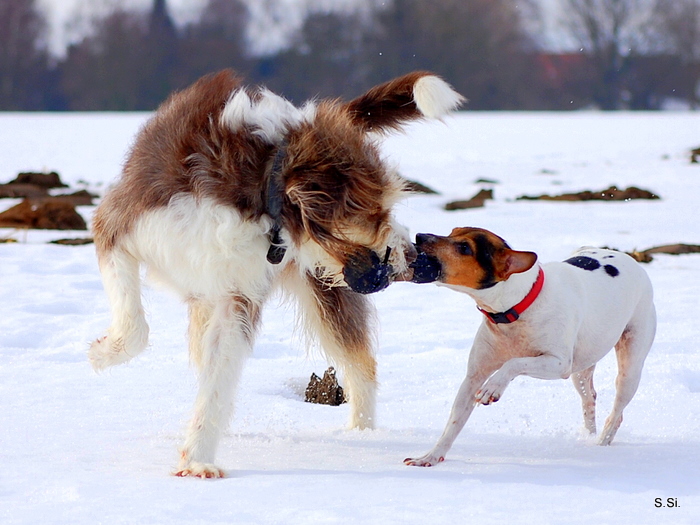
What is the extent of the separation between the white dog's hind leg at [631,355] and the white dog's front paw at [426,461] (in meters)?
0.86

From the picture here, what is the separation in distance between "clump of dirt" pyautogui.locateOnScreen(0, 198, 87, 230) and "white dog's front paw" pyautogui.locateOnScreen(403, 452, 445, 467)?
6.81 m

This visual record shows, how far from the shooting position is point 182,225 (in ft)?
11.5

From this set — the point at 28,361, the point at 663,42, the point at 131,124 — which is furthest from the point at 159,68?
the point at 28,361

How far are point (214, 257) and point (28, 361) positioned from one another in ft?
7.06

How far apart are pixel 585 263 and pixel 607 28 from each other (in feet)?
139

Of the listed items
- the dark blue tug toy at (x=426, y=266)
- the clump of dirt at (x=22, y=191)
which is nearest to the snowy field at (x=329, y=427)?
the dark blue tug toy at (x=426, y=266)

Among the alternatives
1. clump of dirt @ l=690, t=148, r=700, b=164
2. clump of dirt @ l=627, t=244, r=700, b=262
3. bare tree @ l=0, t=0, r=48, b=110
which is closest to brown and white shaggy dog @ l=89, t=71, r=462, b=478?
clump of dirt @ l=627, t=244, r=700, b=262

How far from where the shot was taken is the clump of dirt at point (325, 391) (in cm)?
482

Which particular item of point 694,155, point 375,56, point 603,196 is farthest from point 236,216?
point 375,56

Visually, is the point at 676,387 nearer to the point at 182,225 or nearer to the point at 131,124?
the point at 182,225

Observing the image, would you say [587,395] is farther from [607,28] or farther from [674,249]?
[607,28]

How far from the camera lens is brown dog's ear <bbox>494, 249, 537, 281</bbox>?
353cm

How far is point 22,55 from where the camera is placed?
41.5 m

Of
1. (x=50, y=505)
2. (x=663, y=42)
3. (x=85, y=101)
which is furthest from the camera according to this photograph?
(x=663, y=42)
